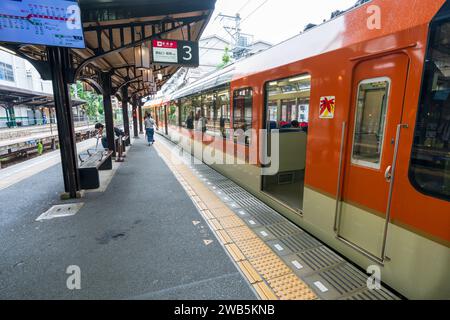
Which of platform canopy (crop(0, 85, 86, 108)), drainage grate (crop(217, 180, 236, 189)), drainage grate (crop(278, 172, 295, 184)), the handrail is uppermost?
platform canopy (crop(0, 85, 86, 108))

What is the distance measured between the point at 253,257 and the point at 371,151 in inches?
67.1

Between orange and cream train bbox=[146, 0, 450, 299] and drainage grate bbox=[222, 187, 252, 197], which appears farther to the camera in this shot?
drainage grate bbox=[222, 187, 252, 197]

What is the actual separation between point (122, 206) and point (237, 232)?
7.50 ft

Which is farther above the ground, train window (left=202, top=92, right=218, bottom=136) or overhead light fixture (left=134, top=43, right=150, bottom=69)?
overhead light fixture (left=134, top=43, right=150, bottom=69)

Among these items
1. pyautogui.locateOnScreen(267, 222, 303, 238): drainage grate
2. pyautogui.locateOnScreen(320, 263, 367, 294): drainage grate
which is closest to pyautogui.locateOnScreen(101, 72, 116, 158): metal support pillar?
pyautogui.locateOnScreen(267, 222, 303, 238): drainage grate

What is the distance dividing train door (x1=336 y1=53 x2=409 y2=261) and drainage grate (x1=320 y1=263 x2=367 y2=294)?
10.7 inches

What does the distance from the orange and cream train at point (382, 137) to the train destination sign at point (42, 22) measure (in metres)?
3.12

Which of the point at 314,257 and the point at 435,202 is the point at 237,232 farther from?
the point at 435,202

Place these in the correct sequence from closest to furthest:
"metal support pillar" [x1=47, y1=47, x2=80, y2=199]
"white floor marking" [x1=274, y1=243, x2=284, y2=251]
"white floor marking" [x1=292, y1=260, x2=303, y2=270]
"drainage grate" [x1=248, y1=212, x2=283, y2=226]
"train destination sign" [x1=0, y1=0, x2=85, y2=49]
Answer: "white floor marking" [x1=292, y1=260, x2=303, y2=270]
"white floor marking" [x1=274, y1=243, x2=284, y2=251]
"train destination sign" [x1=0, y1=0, x2=85, y2=49]
"drainage grate" [x1=248, y1=212, x2=283, y2=226]
"metal support pillar" [x1=47, y1=47, x2=80, y2=199]

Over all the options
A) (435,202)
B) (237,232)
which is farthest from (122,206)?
(435,202)

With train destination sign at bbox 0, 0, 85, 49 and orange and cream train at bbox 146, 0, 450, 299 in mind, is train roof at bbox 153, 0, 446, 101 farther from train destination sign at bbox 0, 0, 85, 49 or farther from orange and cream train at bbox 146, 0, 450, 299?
train destination sign at bbox 0, 0, 85, 49

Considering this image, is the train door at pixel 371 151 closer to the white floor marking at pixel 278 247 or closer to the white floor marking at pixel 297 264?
the white floor marking at pixel 297 264

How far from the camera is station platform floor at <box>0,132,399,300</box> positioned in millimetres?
2350

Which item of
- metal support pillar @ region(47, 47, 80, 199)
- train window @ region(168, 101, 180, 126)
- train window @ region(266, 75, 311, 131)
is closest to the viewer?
metal support pillar @ region(47, 47, 80, 199)
